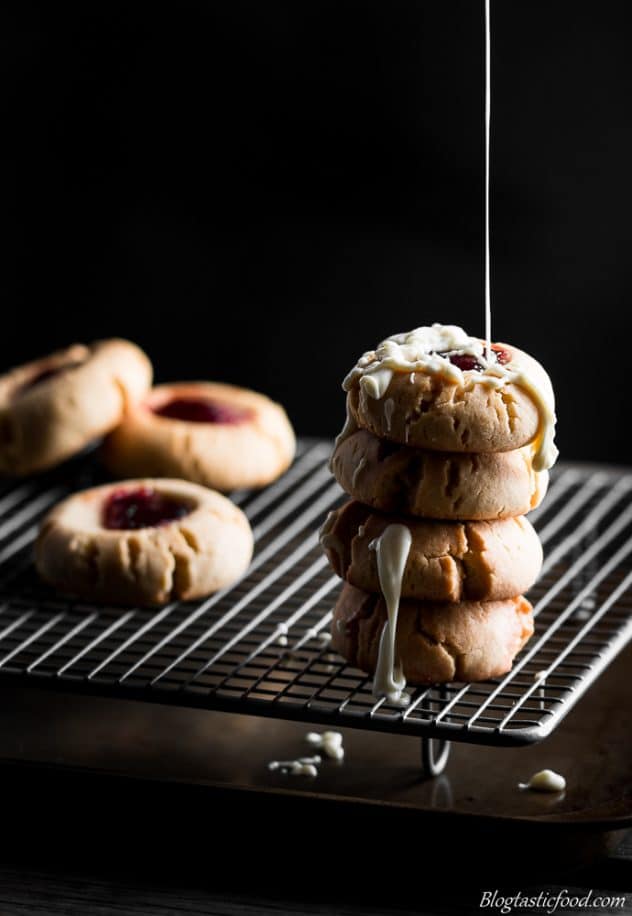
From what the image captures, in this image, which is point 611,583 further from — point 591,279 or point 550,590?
point 591,279

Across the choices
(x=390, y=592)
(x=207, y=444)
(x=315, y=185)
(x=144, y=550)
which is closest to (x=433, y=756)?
(x=390, y=592)

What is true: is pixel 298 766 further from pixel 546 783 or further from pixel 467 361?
pixel 467 361

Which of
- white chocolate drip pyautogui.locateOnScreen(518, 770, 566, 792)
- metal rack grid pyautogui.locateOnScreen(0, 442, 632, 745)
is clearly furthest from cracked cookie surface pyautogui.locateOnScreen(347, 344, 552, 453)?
white chocolate drip pyautogui.locateOnScreen(518, 770, 566, 792)

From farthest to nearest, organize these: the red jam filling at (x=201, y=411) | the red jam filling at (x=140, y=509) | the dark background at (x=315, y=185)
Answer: the dark background at (x=315, y=185), the red jam filling at (x=201, y=411), the red jam filling at (x=140, y=509)

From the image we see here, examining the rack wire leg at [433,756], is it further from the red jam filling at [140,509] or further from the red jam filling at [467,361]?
the red jam filling at [140,509]

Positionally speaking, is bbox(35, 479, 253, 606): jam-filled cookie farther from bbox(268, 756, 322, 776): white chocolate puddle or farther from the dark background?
the dark background

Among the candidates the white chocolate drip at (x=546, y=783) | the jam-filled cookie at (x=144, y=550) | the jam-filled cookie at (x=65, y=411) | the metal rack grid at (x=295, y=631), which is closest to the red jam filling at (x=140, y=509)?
the jam-filled cookie at (x=144, y=550)
